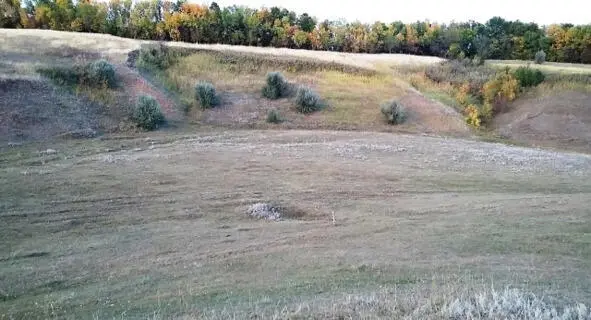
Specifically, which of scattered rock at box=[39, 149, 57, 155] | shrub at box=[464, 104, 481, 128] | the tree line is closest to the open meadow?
scattered rock at box=[39, 149, 57, 155]

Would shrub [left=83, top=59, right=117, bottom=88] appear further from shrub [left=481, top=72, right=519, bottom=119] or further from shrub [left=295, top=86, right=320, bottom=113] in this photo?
shrub [left=481, top=72, right=519, bottom=119]

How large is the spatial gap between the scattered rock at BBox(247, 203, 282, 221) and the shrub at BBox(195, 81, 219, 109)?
24.5 metres

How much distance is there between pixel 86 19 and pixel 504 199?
6319cm

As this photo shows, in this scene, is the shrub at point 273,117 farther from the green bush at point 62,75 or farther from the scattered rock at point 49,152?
the scattered rock at point 49,152

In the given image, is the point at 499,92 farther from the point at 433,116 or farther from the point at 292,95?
the point at 292,95

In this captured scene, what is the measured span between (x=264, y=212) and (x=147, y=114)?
68.3 feet

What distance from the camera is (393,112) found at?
4397 centimetres

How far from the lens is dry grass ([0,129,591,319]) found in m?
11.6

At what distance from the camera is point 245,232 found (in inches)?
693

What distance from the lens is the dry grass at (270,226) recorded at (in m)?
11.6

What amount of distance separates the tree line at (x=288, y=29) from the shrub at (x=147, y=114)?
3653 centimetres

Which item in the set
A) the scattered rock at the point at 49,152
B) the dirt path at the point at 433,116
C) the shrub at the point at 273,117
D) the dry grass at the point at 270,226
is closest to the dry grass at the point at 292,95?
the dirt path at the point at 433,116

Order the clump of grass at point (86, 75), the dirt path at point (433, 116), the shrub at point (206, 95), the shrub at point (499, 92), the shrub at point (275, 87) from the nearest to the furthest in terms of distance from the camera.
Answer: the clump of grass at point (86, 75) → the dirt path at point (433, 116) → the shrub at point (206, 95) → the shrub at point (275, 87) → the shrub at point (499, 92)

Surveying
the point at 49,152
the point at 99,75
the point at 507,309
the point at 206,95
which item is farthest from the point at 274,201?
the point at 99,75
